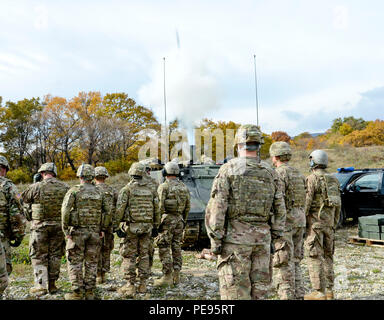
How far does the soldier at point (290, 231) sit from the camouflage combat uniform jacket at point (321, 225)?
21cm

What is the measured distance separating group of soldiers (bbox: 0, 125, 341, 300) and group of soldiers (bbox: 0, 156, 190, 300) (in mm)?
15

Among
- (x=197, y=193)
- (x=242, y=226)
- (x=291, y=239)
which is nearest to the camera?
(x=242, y=226)

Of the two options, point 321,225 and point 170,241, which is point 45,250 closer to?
point 170,241

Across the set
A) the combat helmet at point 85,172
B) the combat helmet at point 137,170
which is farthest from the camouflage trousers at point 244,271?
the combat helmet at point 85,172

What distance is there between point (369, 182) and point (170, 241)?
8206 mm

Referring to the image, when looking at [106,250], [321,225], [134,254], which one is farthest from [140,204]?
[321,225]

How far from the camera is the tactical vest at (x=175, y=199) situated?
6715 millimetres

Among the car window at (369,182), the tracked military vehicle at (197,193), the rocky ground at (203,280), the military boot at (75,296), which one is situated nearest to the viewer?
the military boot at (75,296)

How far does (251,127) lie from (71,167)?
20.8m

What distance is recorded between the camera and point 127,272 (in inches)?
232

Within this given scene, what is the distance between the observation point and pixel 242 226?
150 inches

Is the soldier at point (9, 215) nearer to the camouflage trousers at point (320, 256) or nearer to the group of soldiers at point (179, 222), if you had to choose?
the group of soldiers at point (179, 222)
